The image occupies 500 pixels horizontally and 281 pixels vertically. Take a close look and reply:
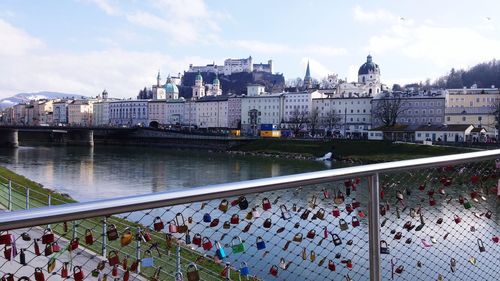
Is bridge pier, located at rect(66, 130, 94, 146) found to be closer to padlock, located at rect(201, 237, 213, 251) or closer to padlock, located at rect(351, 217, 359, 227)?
padlock, located at rect(351, 217, 359, 227)

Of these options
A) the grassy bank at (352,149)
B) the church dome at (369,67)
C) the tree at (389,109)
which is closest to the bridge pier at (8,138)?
the grassy bank at (352,149)

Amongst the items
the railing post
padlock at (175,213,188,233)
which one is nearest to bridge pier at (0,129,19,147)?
padlock at (175,213,188,233)

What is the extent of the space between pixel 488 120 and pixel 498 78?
24.1m

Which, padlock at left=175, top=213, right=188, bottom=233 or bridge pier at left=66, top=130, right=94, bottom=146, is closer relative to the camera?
padlock at left=175, top=213, right=188, bottom=233

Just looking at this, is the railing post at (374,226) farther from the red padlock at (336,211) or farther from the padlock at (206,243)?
the padlock at (206,243)

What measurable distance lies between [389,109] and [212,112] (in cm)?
4275

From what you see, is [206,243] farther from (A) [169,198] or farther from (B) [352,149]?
(B) [352,149]

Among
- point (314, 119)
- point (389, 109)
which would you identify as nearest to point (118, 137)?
point (314, 119)

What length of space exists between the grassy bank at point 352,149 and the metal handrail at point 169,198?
42.4m

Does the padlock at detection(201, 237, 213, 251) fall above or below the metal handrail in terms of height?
below

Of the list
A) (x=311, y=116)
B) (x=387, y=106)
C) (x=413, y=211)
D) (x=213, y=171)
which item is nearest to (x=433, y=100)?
(x=387, y=106)

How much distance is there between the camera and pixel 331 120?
8212 cm

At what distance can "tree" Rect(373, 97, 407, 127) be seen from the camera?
233ft

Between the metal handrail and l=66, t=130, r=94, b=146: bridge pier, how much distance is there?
73.8 metres
